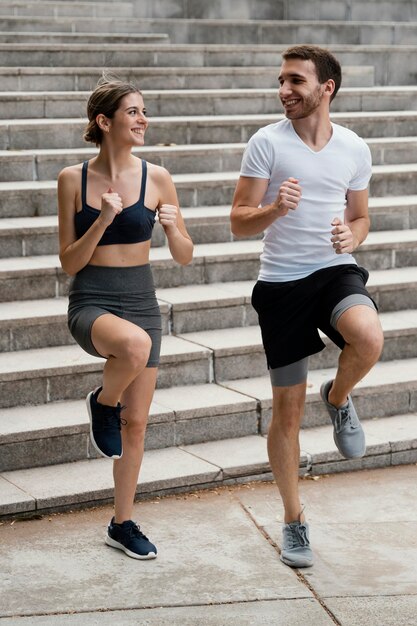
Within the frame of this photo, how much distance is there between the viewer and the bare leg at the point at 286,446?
500 centimetres

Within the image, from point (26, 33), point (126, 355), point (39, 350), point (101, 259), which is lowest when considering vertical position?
point (39, 350)

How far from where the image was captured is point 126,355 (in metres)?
4.70

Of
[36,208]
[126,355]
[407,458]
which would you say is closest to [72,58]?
[36,208]

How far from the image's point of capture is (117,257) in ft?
16.1

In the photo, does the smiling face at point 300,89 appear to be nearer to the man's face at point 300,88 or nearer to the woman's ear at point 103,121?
the man's face at point 300,88

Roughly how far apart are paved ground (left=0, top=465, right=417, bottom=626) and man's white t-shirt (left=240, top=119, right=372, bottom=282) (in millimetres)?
1267

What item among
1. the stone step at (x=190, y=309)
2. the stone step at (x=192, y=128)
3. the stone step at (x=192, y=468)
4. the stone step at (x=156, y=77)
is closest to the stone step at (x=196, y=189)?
the stone step at (x=192, y=128)

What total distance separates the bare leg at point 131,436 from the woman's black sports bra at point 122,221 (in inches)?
22.3

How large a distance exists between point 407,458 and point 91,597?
2481 millimetres

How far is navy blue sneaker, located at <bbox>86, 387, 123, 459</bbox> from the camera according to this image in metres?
4.80

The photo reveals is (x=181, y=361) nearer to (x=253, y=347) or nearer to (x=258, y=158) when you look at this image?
(x=253, y=347)

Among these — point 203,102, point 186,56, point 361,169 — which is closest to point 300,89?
point 361,169

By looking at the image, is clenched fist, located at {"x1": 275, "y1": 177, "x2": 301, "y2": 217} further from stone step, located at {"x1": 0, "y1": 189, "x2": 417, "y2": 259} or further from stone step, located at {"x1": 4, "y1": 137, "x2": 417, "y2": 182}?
stone step, located at {"x1": 4, "y1": 137, "x2": 417, "y2": 182}

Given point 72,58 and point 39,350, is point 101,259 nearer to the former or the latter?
point 39,350
